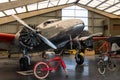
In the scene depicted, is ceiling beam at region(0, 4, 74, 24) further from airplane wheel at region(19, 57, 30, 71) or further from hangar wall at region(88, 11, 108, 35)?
airplane wheel at region(19, 57, 30, 71)

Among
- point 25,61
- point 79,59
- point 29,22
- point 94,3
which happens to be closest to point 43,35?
point 25,61

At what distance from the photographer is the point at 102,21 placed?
4438 cm

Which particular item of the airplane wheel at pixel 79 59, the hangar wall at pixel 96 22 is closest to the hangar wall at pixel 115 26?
the hangar wall at pixel 96 22

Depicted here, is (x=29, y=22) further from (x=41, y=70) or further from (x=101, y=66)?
(x=41, y=70)

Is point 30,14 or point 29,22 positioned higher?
point 30,14

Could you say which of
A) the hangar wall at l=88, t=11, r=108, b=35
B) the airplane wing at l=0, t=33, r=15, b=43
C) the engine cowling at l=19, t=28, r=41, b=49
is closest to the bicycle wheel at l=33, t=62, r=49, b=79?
the engine cowling at l=19, t=28, r=41, b=49

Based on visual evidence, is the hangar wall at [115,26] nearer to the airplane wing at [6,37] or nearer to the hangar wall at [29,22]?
the hangar wall at [29,22]

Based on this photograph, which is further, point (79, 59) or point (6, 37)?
point (79, 59)

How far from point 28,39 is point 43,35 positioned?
1410 millimetres

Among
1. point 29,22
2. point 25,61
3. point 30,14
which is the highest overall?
point 30,14

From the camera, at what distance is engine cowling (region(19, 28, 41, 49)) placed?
12070mm

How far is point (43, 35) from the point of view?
13.3 meters

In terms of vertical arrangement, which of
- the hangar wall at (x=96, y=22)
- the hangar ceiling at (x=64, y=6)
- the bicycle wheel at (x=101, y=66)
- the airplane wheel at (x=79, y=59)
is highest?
the hangar ceiling at (x=64, y=6)

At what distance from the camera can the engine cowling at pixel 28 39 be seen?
12070 millimetres
